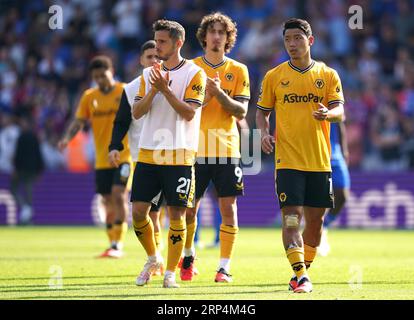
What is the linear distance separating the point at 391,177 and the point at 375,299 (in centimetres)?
1436

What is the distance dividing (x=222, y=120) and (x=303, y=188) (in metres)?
1.78

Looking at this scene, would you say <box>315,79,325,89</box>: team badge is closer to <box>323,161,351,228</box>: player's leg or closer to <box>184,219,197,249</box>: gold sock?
<box>184,219,197,249</box>: gold sock

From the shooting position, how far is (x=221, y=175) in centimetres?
1154

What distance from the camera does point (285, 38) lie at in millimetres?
10164

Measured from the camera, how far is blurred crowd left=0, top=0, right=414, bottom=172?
24625 mm

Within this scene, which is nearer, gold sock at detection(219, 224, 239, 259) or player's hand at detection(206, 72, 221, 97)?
player's hand at detection(206, 72, 221, 97)

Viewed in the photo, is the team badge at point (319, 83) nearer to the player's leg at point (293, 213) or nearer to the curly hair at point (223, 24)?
→ the player's leg at point (293, 213)

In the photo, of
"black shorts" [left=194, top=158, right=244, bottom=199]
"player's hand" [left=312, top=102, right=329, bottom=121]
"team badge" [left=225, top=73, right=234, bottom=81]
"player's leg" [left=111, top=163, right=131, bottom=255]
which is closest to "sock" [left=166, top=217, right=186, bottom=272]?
"black shorts" [left=194, top=158, right=244, bottom=199]

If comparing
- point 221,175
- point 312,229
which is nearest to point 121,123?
point 221,175

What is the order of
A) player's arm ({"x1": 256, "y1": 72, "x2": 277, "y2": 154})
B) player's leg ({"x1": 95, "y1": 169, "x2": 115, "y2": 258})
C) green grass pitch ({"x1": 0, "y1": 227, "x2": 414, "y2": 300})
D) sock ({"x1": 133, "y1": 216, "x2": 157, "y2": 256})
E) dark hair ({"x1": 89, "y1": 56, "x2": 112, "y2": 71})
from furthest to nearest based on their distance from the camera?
player's leg ({"x1": 95, "y1": 169, "x2": 115, "y2": 258})
dark hair ({"x1": 89, "y1": 56, "x2": 112, "y2": 71})
sock ({"x1": 133, "y1": 216, "x2": 157, "y2": 256})
player's arm ({"x1": 256, "y1": 72, "x2": 277, "y2": 154})
green grass pitch ({"x1": 0, "y1": 227, "x2": 414, "y2": 300})

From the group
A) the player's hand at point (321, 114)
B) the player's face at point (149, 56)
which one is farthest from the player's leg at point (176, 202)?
the player's face at point (149, 56)

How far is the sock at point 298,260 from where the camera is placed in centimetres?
982

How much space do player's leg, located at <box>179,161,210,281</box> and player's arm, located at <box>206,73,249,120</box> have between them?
0.77 m

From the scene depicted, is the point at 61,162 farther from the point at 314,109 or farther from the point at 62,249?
the point at 314,109
